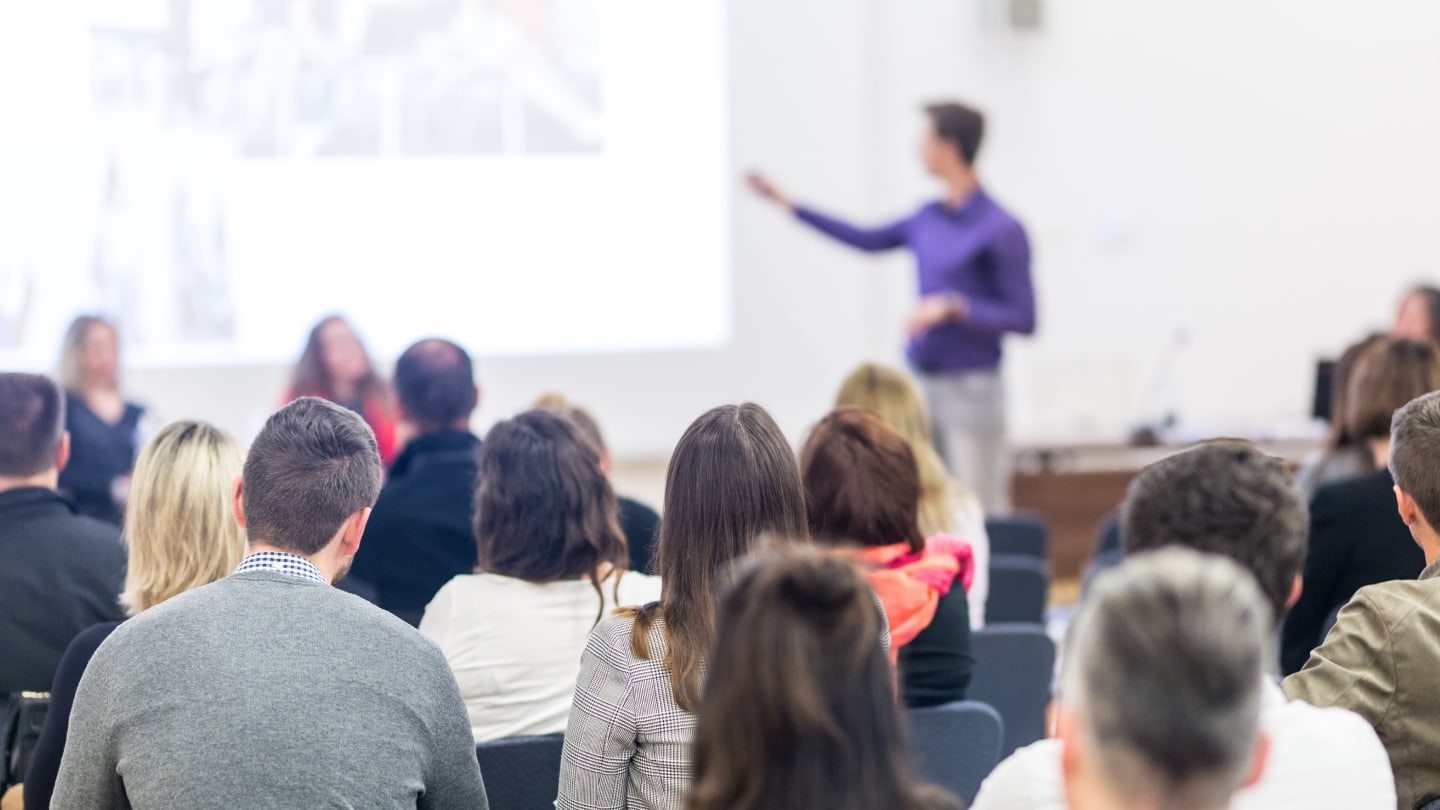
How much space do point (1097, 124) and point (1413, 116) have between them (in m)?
1.76

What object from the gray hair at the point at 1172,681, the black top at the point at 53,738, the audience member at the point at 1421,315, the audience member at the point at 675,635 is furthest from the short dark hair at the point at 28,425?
the audience member at the point at 1421,315

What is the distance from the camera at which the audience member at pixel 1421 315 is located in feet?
15.2

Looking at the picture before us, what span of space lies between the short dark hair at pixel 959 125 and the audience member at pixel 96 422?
2995 mm

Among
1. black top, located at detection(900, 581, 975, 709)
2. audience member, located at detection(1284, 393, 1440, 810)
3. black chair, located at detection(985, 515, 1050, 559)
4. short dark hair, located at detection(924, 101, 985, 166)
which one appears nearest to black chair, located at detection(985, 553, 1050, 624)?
black chair, located at detection(985, 515, 1050, 559)

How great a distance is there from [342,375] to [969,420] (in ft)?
7.49

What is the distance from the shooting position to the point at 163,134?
580cm

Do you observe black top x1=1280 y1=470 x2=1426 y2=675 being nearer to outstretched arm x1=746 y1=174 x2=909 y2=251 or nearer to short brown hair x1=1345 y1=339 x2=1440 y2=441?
short brown hair x1=1345 y1=339 x2=1440 y2=441

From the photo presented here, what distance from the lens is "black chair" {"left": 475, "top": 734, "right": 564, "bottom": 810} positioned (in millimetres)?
2213

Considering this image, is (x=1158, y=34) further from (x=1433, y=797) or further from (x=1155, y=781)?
(x=1155, y=781)

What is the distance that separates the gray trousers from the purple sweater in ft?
0.16

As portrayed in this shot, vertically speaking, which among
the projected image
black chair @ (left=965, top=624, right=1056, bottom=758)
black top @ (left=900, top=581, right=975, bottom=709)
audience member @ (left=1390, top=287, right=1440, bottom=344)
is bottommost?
black chair @ (left=965, top=624, right=1056, bottom=758)

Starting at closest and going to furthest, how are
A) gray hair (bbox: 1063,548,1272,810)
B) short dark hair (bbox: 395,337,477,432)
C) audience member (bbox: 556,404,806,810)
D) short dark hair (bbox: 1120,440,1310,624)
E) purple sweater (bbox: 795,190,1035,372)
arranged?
1. gray hair (bbox: 1063,548,1272,810)
2. short dark hair (bbox: 1120,440,1310,624)
3. audience member (bbox: 556,404,806,810)
4. short dark hair (bbox: 395,337,477,432)
5. purple sweater (bbox: 795,190,1035,372)

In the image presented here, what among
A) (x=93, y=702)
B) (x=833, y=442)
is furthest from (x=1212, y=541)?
(x=93, y=702)

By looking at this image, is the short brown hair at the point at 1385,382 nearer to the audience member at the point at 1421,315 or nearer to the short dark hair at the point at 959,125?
the audience member at the point at 1421,315
